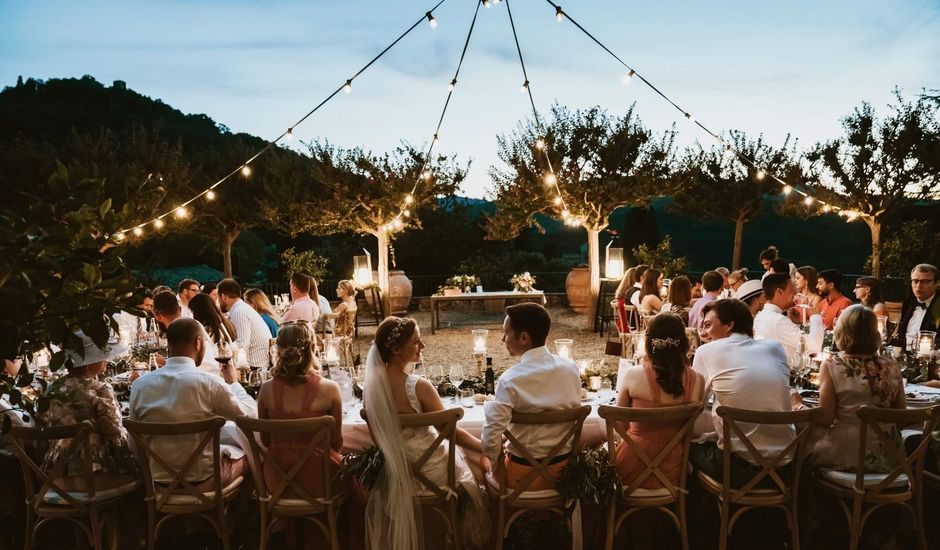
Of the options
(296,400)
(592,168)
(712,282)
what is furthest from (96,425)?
(592,168)

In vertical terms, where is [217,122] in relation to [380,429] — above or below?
above

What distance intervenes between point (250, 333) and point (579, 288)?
9807 millimetres

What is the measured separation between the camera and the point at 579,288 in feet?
48.7

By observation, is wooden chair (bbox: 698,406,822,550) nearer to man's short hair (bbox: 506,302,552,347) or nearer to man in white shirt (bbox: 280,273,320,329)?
man's short hair (bbox: 506,302,552,347)

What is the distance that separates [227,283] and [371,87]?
4.52m

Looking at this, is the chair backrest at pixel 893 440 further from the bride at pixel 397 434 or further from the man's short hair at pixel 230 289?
the man's short hair at pixel 230 289

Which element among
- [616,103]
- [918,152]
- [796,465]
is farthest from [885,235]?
[796,465]

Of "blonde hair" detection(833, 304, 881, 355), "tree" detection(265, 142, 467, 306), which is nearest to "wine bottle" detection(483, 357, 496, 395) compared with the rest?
"blonde hair" detection(833, 304, 881, 355)

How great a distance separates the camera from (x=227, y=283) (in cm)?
646

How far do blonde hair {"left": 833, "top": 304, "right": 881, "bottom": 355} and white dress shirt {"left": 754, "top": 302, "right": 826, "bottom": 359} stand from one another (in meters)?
1.24

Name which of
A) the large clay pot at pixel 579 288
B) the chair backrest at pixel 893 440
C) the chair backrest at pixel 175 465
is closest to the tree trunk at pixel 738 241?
the large clay pot at pixel 579 288

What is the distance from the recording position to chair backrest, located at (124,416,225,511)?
301cm

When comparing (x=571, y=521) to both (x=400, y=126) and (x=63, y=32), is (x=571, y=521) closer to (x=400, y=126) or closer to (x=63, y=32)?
(x=400, y=126)

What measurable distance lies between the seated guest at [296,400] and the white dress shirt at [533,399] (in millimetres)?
821
